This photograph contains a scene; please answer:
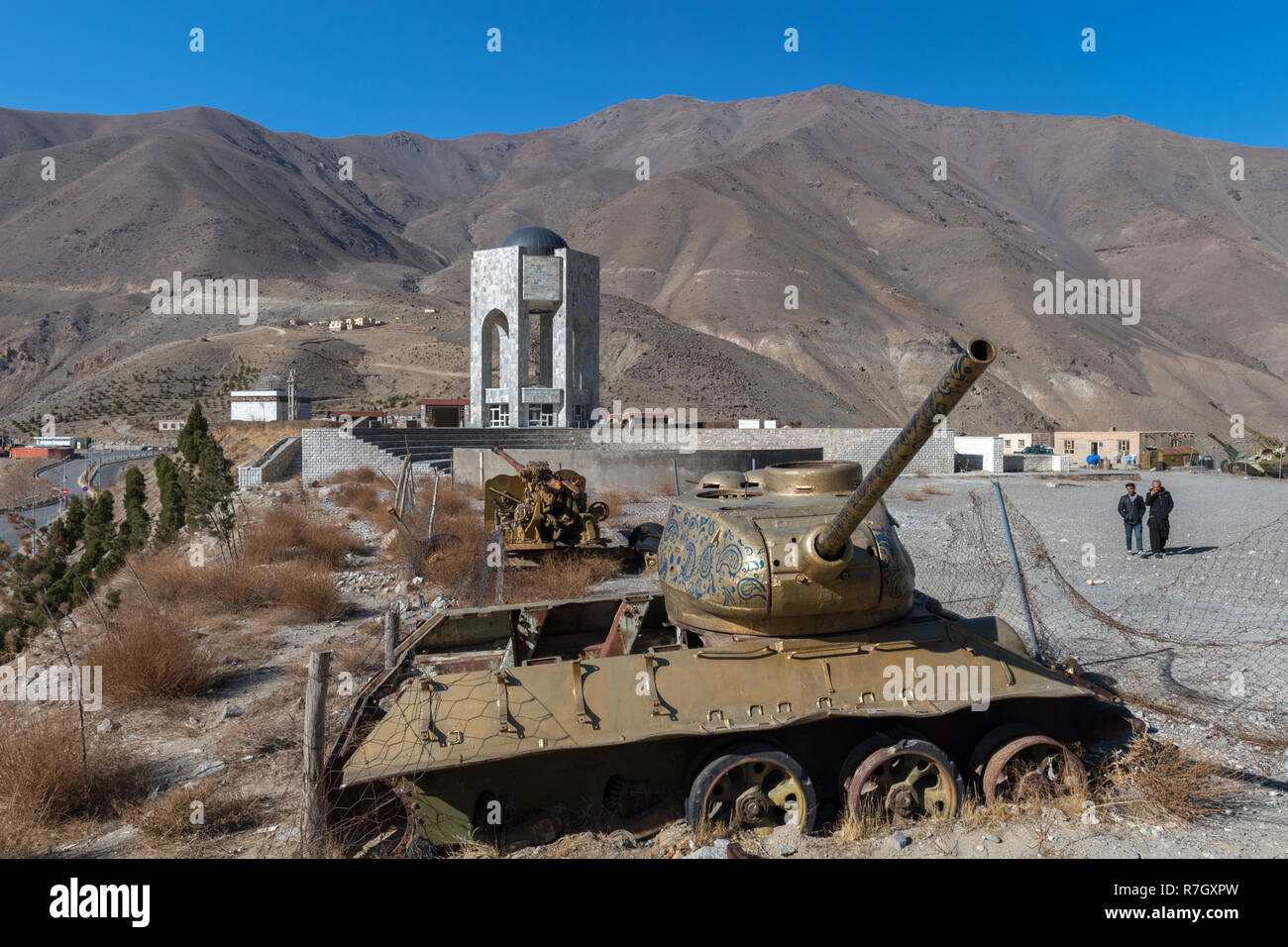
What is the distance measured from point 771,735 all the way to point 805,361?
7669cm

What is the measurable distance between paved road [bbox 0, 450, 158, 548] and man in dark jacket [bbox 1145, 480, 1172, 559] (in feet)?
122

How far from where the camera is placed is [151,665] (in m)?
7.77

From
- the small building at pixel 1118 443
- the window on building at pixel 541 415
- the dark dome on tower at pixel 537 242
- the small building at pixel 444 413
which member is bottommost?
the small building at pixel 1118 443

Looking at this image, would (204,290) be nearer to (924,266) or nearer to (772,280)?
(772,280)

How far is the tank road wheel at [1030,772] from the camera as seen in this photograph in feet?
17.9

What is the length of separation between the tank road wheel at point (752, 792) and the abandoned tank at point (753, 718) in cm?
1

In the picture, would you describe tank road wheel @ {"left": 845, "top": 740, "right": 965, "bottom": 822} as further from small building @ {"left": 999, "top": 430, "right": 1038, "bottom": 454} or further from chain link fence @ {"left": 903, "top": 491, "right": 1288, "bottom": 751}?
small building @ {"left": 999, "top": 430, "right": 1038, "bottom": 454}

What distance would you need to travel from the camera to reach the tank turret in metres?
5.40

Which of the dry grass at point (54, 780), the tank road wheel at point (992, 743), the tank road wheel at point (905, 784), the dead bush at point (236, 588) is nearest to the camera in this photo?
the tank road wheel at point (905, 784)

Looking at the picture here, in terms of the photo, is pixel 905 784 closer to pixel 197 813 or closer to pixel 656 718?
pixel 656 718

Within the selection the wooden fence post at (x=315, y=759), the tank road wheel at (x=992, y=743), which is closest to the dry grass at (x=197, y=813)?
the wooden fence post at (x=315, y=759)

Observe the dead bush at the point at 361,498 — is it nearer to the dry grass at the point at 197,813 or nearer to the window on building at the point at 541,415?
the dry grass at the point at 197,813

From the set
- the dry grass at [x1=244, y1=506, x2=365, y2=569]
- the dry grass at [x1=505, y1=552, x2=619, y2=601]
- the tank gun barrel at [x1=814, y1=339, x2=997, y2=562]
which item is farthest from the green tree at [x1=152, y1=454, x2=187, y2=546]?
the tank gun barrel at [x1=814, y1=339, x2=997, y2=562]
